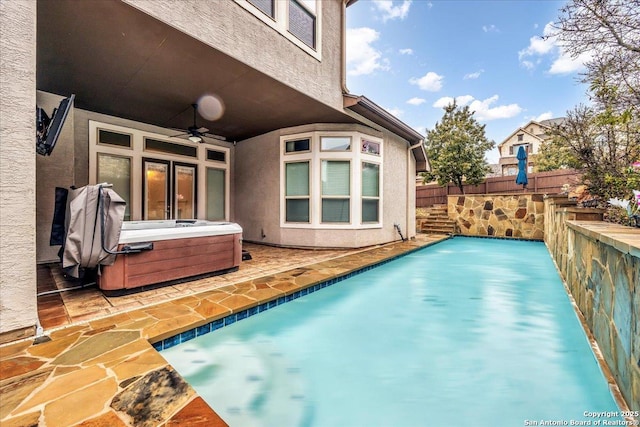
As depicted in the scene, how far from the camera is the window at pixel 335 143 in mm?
7047

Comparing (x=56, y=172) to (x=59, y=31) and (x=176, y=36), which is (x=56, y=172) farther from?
(x=176, y=36)

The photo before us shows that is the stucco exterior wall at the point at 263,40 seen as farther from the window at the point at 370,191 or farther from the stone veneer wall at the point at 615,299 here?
the stone veneer wall at the point at 615,299

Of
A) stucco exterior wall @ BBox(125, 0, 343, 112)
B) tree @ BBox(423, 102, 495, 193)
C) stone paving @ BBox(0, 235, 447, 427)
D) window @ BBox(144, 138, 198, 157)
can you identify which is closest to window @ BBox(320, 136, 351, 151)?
stucco exterior wall @ BBox(125, 0, 343, 112)

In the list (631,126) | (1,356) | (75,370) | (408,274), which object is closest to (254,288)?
(75,370)

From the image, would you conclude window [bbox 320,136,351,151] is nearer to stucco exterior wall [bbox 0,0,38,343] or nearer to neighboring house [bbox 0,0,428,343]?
neighboring house [bbox 0,0,428,343]

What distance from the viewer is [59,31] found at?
329cm

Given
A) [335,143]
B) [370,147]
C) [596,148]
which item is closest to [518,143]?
[596,148]

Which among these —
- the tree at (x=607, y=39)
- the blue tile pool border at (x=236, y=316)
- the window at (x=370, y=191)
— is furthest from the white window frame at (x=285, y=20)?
the blue tile pool border at (x=236, y=316)

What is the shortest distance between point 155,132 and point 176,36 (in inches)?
172

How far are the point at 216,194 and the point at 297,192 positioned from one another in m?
2.87

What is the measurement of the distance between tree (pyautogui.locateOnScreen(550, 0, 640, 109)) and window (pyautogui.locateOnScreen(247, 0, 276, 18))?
422 cm

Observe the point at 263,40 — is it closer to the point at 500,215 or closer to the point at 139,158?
the point at 139,158

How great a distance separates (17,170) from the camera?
2.28 metres

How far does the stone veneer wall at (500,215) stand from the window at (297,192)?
767 centimetres
